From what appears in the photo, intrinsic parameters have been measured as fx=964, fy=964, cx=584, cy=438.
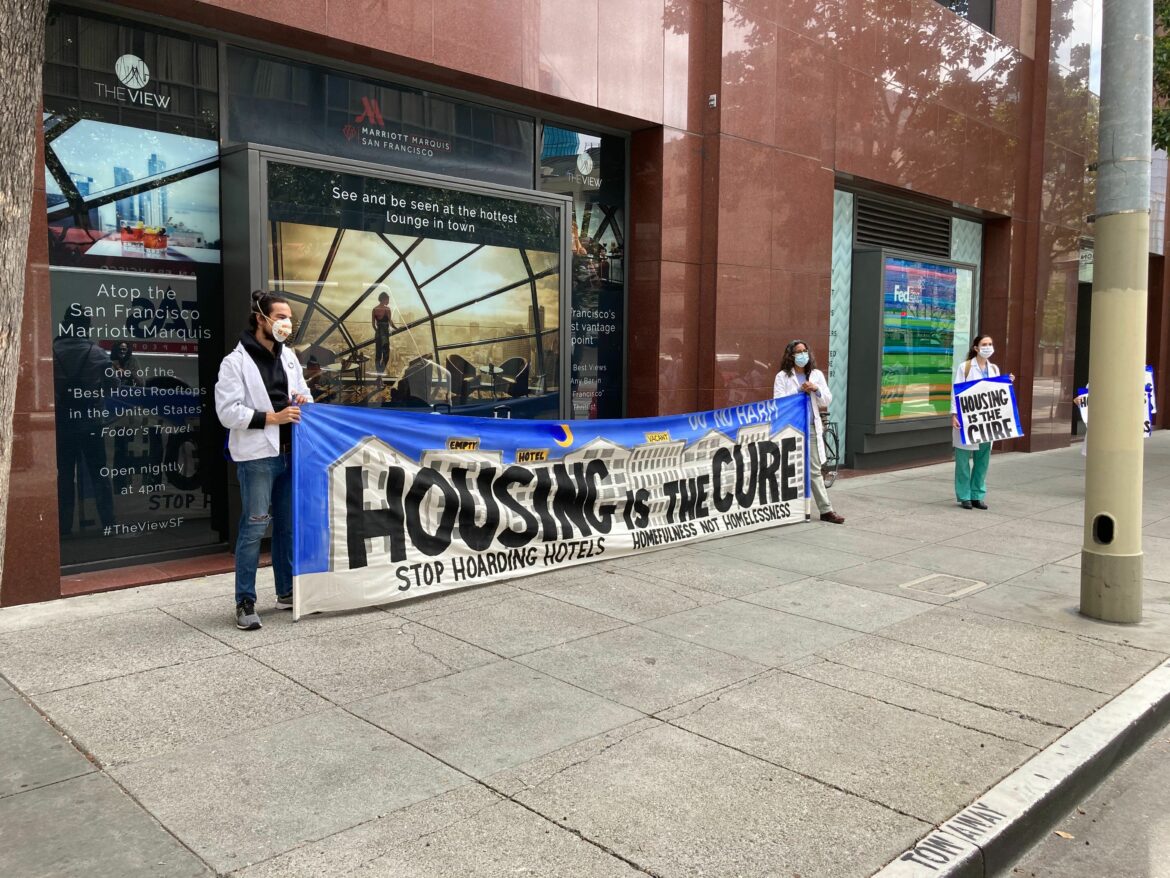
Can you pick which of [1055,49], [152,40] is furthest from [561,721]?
[1055,49]

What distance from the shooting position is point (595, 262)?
1016cm

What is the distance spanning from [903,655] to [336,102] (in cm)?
602

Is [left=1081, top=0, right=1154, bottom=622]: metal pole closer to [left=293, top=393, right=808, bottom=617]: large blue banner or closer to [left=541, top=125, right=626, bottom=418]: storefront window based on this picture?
[left=293, top=393, right=808, bottom=617]: large blue banner

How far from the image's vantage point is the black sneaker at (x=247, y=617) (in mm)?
5531

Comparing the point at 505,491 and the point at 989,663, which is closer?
the point at 989,663

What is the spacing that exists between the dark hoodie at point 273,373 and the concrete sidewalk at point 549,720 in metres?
1.18

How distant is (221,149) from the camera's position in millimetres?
7125

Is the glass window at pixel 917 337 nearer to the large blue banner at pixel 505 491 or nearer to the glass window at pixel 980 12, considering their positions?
the glass window at pixel 980 12

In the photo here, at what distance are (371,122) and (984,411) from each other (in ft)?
21.8

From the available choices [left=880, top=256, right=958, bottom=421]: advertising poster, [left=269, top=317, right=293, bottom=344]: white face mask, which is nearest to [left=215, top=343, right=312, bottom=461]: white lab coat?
[left=269, top=317, right=293, bottom=344]: white face mask

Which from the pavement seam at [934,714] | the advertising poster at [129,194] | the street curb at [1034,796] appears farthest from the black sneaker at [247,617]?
the street curb at [1034,796]

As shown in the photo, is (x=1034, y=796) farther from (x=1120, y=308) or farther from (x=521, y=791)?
(x=1120, y=308)

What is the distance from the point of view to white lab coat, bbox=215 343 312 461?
541 centimetres

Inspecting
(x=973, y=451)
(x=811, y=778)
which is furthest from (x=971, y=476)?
(x=811, y=778)
